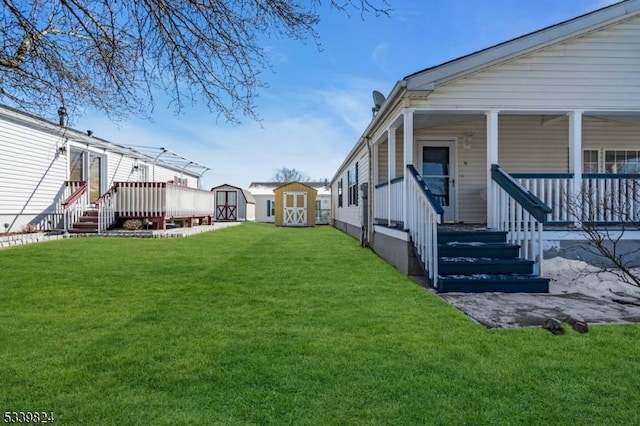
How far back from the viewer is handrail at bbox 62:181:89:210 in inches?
511

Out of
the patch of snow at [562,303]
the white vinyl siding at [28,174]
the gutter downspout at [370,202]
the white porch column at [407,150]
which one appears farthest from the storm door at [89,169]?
the patch of snow at [562,303]

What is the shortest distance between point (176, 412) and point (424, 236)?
4.55 meters

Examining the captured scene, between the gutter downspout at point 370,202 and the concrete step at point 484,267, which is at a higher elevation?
the gutter downspout at point 370,202

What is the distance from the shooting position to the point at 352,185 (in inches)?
609

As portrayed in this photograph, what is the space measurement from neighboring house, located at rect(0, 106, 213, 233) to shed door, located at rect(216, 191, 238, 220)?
12.3m

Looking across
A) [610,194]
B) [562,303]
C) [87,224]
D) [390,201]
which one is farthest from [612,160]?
[87,224]

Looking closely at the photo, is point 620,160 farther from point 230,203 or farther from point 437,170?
point 230,203

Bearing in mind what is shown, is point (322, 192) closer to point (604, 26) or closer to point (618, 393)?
point (604, 26)

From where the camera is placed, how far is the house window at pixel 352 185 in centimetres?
1428

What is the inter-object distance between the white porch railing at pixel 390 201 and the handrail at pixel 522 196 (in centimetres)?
158

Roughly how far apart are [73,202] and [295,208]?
1288 cm

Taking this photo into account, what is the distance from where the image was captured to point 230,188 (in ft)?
99.9

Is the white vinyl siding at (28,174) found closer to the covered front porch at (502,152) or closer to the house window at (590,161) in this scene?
the covered front porch at (502,152)

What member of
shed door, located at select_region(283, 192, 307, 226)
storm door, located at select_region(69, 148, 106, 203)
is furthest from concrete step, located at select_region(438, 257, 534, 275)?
shed door, located at select_region(283, 192, 307, 226)
